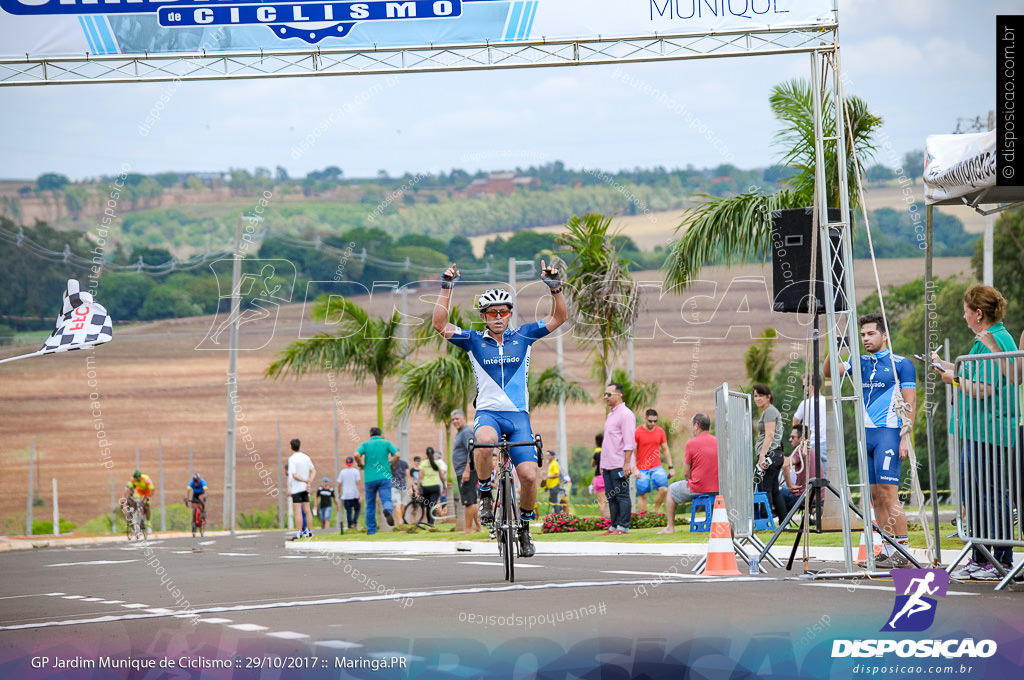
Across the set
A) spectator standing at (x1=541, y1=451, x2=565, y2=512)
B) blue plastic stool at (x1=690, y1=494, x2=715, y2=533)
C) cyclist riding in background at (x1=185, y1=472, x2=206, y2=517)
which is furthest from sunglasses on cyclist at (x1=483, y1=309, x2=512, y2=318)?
spectator standing at (x1=541, y1=451, x2=565, y2=512)

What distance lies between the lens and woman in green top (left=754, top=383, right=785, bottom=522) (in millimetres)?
14555

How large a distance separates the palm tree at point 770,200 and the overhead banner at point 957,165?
26.3 ft

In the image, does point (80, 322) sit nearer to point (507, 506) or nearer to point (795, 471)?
point (507, 506)

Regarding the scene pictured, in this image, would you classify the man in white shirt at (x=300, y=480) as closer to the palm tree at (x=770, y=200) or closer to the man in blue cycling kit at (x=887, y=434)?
the palm tree at (x=770, y=200)

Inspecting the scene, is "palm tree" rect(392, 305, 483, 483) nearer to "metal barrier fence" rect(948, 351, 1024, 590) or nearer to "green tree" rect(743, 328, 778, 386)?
"green tree" rect(743, 328, 778, 386)

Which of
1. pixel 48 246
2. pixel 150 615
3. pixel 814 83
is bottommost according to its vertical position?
pixel 150 615

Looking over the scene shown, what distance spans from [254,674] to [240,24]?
6.46m

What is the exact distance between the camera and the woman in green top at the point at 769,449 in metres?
14.6

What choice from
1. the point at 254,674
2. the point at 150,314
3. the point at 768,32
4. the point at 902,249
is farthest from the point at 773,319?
the point at 254,674

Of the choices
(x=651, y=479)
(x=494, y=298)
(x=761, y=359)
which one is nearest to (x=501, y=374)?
(x=494, y=298)

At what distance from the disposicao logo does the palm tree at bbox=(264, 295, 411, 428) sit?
68.5ft

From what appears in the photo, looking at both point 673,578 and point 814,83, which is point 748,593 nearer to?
point 673,578

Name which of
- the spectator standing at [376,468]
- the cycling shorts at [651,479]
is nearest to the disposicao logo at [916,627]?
the cycling shorts at [651,479]

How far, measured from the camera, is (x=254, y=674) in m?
5.85
